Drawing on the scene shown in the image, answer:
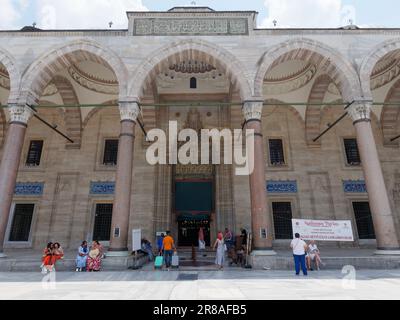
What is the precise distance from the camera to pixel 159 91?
571 inches

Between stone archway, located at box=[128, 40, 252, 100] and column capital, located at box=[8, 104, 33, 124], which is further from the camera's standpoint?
stone archway, located at box=[128, 40, 252, 100]

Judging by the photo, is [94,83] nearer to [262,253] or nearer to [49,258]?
[49,258]

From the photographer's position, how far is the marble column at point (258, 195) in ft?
27.7

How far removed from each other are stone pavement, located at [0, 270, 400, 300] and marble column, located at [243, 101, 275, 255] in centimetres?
214

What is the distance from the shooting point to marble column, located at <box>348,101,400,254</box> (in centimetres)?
843

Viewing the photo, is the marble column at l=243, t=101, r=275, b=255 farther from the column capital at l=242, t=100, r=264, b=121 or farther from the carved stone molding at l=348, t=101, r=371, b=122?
the carved stone molding at l=348, t=101, r=371, b=122

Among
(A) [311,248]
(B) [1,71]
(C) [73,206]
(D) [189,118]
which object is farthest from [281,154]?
(B) [1,71]

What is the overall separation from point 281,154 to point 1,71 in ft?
49.5

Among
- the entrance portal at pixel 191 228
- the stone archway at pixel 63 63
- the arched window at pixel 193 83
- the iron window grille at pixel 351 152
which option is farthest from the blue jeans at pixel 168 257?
the iron window grille at pixel 351 152

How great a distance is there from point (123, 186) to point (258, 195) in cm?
453

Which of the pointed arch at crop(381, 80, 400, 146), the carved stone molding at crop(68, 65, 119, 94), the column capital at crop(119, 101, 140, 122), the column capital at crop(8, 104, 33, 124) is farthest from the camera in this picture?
the pointed arch at crop(381, 80, 400, 146)

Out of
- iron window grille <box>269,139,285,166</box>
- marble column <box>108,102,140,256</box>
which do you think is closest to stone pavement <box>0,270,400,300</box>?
marble column <box>108,102,140,256</box>

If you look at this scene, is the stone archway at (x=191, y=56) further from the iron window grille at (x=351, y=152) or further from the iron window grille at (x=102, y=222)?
the iron window grille at (x=351, y=152)

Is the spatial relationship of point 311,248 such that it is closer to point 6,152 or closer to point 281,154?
point 281,154
